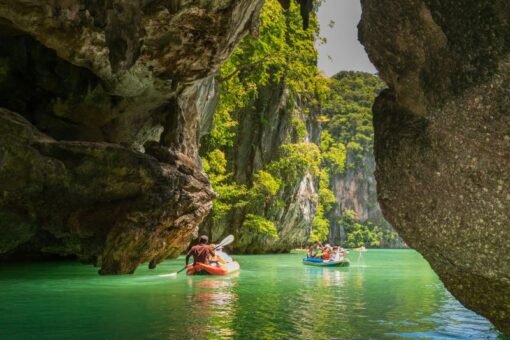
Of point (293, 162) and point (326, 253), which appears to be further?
point (293, 162)

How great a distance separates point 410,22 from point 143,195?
9.62 m

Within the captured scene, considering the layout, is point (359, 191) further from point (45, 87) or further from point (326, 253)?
point (45, 87)

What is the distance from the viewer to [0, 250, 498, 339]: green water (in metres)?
6.46

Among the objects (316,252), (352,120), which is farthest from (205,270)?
(352,120)

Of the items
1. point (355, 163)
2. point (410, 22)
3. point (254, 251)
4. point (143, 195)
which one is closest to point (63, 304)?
point (143, 195)

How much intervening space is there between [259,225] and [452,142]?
1045 inches

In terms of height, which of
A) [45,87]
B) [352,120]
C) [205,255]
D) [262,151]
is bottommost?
[205,255]

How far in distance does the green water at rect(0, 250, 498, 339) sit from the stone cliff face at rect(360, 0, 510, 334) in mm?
2013

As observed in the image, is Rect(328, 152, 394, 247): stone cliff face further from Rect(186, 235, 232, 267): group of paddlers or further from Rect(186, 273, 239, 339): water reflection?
Rect(186, 273, 239, 339): water reflection

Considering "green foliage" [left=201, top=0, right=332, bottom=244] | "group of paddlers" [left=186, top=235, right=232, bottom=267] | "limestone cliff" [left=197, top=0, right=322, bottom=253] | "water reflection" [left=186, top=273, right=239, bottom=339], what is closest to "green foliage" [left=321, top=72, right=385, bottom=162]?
"green foliage" [left=201, top=0, right=332, bottom=244]

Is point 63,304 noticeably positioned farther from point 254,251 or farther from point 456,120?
point 254,251

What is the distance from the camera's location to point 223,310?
823cm

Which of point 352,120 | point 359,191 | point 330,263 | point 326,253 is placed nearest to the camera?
point 330,263

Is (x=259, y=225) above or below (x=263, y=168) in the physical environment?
below
